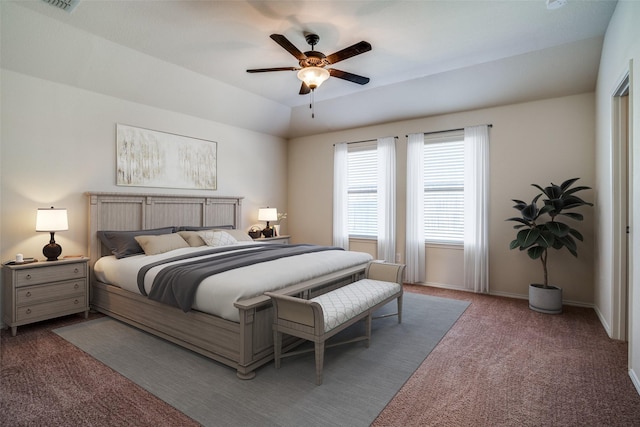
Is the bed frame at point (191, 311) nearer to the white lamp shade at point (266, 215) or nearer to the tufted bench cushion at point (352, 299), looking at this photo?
the tufted bench cushion at point (352, 299)

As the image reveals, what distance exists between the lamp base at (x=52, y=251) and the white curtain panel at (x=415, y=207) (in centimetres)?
470

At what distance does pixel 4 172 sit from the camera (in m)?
3.37

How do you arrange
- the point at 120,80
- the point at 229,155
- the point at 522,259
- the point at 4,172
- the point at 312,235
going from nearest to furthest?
the point at 4,172
the point at 120,80
the point at 522,259
the point at 229,155
the point at 312,235

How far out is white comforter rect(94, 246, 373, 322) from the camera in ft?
8.25

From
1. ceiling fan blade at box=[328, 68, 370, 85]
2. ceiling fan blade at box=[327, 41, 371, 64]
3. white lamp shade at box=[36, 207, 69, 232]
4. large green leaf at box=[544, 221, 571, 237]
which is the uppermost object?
ceiling fan blade at box=[327, 41, 371, 64]

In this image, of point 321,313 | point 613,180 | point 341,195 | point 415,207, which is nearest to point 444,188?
point 415,207

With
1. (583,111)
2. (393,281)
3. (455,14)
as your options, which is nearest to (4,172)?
(393,281)

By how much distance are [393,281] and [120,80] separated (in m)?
4.05

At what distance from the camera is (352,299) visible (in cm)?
281

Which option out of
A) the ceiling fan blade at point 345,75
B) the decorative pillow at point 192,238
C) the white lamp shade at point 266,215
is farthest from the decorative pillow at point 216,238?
the ceiling fan blade at point 345,75

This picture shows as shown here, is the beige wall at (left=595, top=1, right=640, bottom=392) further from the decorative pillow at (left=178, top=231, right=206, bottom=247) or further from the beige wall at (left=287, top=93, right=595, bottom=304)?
the decorative pillow at (left=178, top=231, right=206, bottom=247)

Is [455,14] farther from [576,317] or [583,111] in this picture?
[576,317]

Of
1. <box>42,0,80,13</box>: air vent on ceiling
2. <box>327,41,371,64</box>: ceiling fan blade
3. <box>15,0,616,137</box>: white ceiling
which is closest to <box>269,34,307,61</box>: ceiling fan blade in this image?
<box>327,41,371,64</box>: ceiling fan blade

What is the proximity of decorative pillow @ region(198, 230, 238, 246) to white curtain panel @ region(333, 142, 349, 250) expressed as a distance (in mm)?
2182
